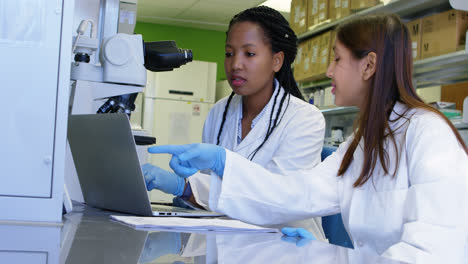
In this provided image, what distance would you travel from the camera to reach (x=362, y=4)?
3.59 m

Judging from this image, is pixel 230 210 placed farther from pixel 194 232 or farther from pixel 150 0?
pixel 150 0

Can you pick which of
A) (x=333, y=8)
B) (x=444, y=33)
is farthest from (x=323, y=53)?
(x=444, y=33)

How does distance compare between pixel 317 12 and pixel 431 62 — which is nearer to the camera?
pixel 431 62

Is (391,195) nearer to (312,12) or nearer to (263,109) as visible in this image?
(263,109)

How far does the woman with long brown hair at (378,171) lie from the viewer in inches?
41.9

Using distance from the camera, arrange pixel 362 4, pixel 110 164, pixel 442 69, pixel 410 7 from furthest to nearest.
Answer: pixel 362 4 < pixel 410 7 < pixel 442 69 < pixel 110 164

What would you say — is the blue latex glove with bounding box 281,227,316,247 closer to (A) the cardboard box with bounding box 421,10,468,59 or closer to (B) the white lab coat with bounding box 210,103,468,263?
(B) the white lab coat with bounding box 210,103,468,263

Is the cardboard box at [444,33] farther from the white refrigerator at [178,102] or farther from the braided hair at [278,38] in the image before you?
the white refrigerator at [178,102]

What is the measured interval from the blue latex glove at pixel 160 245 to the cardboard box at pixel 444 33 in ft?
7.56

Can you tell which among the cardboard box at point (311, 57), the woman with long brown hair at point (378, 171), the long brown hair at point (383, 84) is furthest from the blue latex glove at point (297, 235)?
the cardboard box at point (311, 57)

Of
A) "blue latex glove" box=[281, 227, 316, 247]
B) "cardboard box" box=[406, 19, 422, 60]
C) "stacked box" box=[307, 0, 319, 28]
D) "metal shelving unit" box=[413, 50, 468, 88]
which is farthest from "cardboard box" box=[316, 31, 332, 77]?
"blue latex glove" box=[281, 227, 316, 247]

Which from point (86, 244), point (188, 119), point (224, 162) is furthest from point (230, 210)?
point (188, 119)

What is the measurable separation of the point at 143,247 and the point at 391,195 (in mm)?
662

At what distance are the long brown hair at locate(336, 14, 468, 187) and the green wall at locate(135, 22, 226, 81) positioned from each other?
257 inches
